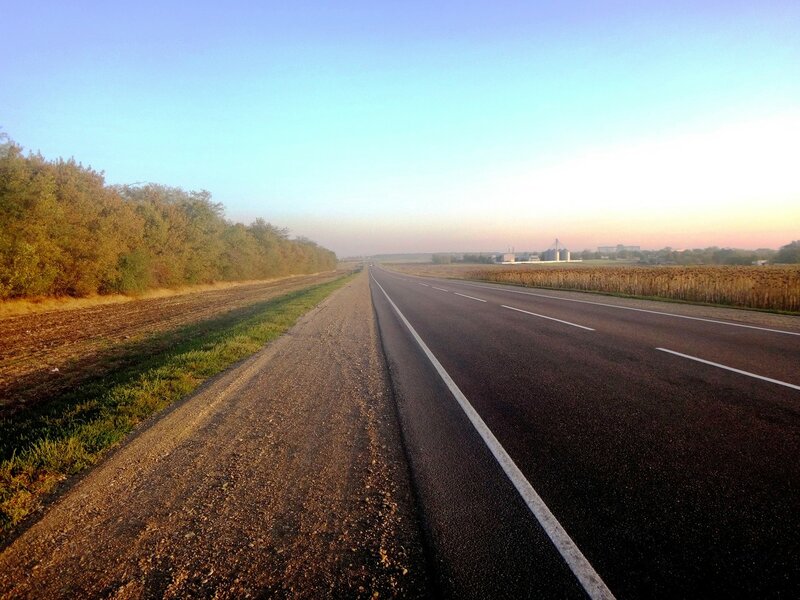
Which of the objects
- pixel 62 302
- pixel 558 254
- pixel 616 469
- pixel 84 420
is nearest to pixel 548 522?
pixel 616 469

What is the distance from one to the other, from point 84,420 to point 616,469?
6016mm

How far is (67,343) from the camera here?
1250 cm

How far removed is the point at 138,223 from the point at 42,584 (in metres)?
33.2

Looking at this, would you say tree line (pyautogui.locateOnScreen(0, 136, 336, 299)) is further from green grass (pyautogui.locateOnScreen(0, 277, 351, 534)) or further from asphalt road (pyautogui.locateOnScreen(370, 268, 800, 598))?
asphalt road (pyautogui.locateOnScreen(370, 268, 800, 598))

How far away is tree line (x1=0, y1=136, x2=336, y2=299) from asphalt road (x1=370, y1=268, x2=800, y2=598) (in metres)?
21.4

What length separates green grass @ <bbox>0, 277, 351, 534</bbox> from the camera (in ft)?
11.8

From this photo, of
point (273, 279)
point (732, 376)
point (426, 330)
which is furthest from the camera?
point (273, 279)

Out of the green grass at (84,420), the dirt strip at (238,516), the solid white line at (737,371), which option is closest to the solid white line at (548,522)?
the dirt strip at (238,516)

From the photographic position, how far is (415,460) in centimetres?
390

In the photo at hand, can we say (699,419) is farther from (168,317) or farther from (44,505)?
(168,317)

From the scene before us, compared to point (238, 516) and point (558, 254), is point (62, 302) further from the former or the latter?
point (558, 254)

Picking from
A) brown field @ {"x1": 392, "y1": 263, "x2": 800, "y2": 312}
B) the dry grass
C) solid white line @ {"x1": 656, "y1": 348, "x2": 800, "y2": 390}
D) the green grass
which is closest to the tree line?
the dry grass

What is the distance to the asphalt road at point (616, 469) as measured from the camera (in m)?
2.33

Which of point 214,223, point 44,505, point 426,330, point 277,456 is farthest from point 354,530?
point 214,223
